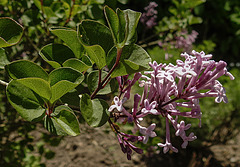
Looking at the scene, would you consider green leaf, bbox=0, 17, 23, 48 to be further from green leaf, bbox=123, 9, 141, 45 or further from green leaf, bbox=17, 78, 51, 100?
green leaf, bbox=123, 9, 141, 45

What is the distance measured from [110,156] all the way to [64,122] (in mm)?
2317

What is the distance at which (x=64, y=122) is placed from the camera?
1.85ft

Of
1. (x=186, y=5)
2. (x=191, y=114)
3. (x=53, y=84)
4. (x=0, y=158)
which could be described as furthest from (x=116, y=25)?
(x=0, y=158)

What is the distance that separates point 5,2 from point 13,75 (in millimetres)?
853

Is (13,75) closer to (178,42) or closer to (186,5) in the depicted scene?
(186,5)

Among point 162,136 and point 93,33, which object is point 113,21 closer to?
point 93,33

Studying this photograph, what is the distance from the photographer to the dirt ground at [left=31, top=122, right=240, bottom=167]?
8.65 feet

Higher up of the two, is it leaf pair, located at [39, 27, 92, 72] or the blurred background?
leaf pair, located at [39, 27, 92, 72]

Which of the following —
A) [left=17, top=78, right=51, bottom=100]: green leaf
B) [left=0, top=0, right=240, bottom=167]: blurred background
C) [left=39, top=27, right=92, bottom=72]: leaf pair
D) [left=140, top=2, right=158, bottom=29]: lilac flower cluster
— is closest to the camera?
[left=17, top=78, right=51, bottom=100]: green leaf

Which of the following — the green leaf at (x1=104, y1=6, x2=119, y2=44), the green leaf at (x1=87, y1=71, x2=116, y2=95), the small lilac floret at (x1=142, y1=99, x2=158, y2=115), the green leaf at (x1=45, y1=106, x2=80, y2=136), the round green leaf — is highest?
the green leaf at (x1=104, y1=6, x2=119, y2=44)

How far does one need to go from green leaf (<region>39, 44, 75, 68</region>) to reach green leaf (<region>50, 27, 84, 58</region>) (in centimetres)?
2

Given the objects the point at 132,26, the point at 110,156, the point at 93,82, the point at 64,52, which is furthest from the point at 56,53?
the point at 110,156

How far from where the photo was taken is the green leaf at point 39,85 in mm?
486

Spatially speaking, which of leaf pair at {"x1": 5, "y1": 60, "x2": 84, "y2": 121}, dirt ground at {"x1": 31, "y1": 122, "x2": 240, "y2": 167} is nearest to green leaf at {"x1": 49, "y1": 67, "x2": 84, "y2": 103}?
leaf pair at {"x1": 5, "y1": 60, "x2": 84, "y2": 121}
